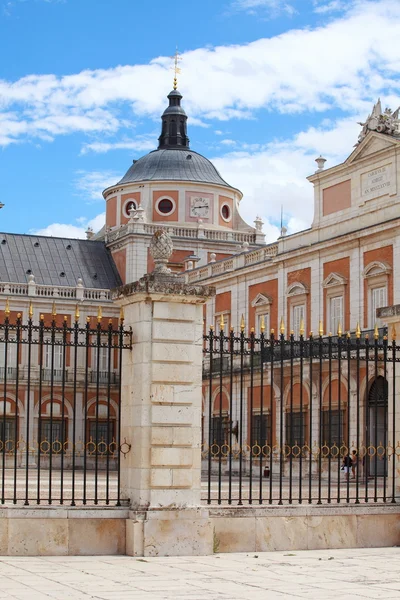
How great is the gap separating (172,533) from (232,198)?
51689 millimetres

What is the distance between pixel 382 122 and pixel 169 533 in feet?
85.3

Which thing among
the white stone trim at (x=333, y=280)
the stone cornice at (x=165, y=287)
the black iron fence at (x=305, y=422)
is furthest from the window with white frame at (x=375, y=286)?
the stone cornice at (x=165, y=287)

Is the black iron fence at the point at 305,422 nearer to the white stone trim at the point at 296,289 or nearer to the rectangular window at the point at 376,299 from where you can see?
the rectangular window at the point at 376,299

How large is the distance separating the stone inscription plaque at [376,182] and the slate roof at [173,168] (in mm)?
25541

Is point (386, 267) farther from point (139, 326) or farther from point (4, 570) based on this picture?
point (4, 570)

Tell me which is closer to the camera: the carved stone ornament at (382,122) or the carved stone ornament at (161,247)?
the carved stone ornament at (161,247)

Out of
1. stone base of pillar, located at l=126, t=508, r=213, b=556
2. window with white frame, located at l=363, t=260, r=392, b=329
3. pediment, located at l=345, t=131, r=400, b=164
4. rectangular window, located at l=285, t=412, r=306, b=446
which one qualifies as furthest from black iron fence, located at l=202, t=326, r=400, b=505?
pediment, located at l=345, t=131, r=400, b=164

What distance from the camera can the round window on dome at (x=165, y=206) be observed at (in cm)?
6034

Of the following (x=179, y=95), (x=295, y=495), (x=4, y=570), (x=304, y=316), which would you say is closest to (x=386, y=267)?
(x=304, y=316)

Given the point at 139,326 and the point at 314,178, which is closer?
the point at 139,326

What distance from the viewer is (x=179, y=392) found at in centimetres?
1218

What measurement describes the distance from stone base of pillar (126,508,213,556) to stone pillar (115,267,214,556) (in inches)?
0.4

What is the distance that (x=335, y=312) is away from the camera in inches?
1470

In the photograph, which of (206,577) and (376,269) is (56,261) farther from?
(206,577)
